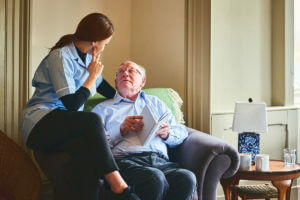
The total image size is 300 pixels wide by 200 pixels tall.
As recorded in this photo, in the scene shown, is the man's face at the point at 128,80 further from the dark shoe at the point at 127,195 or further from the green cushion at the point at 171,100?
the dark shoe at the point at 127,195

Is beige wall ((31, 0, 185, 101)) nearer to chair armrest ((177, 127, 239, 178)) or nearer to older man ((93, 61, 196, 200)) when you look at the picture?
older man ((93, 61, 196, 200))

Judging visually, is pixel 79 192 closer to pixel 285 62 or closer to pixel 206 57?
pixel 206 57

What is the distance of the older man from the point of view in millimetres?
2028

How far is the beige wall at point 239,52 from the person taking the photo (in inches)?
112

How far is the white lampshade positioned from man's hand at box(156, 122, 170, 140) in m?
0.48

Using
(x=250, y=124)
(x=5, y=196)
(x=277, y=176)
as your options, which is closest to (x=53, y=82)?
(x=5, y=196)

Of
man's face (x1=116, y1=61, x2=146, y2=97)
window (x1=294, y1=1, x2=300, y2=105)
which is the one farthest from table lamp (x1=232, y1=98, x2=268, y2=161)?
window (x1=294, y1=1, x2=300, y2=105)

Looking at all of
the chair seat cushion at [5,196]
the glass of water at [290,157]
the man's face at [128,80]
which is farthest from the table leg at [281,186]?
the chair seat cushion at [5,196]

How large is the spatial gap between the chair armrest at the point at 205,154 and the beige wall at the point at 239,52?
1.99 ft

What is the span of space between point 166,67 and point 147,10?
18.9 inches

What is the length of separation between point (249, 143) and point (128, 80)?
823 millimetres

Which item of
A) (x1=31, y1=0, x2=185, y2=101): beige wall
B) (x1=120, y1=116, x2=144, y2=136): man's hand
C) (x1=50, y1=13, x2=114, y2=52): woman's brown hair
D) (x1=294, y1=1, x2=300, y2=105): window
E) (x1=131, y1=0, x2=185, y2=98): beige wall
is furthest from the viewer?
(x1=294, y1=1, x2=300, y2=105): window

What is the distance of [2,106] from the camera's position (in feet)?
8.46

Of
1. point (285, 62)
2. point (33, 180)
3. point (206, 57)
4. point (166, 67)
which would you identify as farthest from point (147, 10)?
point (33, 180)
